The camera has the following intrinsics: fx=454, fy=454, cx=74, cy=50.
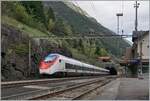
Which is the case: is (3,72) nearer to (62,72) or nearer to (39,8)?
(62,72)

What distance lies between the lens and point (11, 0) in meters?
77.0

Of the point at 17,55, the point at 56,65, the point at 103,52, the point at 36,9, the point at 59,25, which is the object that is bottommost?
the point at 56,65

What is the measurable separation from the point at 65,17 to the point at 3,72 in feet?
334

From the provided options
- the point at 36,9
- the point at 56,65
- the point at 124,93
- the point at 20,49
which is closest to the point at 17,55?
the point at 20,49

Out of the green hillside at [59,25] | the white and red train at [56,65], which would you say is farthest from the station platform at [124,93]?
the green hillside at [59,25]

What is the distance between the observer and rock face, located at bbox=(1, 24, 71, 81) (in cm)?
4562

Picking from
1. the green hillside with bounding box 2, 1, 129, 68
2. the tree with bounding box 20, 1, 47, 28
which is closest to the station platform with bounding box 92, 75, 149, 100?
the green hillside with bounding box 2, 1, 129, 68

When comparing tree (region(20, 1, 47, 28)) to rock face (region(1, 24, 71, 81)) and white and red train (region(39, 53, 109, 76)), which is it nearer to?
rock face (region(1, 24, 71, 81))

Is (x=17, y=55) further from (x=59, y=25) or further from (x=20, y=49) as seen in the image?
(x=59, y=25)

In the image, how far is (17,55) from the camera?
51844 millimetres

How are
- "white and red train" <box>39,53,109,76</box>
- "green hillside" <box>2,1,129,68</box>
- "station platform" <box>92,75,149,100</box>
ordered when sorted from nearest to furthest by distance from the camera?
"station platform" <box>92,75,149,100</box> < "white and red train" <box>39,53,109,76</box> < "green hillside" <box>2,1,129,68</box>

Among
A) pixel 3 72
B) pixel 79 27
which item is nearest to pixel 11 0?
pixel 3 72

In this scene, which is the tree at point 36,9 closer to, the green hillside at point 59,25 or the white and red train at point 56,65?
the green hillside at point 59,25

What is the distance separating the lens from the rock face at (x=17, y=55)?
150ft
